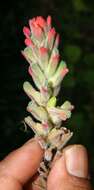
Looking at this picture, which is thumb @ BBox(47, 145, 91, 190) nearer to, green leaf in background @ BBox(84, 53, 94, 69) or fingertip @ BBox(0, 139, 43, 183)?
Answer: fingertip @ BBox(0, 139, 43, 183)

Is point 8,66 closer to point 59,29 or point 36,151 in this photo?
point 59,29

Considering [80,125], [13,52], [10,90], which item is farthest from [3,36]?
[80,125]

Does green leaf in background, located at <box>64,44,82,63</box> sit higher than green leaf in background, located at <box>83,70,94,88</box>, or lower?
higher

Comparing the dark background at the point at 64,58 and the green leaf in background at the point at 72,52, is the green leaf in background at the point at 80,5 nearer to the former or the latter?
the dark background at the point at 64,58

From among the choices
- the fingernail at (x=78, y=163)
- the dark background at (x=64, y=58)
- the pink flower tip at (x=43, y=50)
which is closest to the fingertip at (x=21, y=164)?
the fingernail at (x=78, y=163)

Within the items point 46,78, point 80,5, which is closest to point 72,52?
point 80,5

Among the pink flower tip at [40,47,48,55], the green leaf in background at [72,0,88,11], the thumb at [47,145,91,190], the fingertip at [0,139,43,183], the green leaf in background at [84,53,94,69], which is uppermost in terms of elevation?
the green leaf in background at [72,0,88,11]

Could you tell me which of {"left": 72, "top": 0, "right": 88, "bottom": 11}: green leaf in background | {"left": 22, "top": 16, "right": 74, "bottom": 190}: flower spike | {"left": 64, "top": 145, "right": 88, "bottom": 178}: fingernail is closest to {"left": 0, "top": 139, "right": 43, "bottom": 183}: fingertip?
{"left": 64, "top": 145, "right": 88, "bottom": 178}: fingernail

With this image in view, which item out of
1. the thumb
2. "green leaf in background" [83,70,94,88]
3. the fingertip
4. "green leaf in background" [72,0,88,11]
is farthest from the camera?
"green leaf in background" [72,0,88,11]
